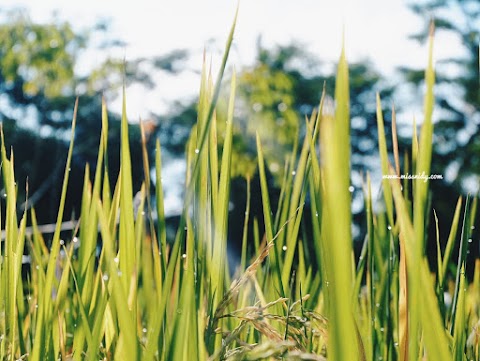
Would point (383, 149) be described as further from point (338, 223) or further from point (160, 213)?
point (338, 223)

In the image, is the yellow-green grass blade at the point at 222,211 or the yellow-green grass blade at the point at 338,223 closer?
the yellow-green grass blade at the point at 338,223

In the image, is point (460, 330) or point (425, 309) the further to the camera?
point (460, 330)

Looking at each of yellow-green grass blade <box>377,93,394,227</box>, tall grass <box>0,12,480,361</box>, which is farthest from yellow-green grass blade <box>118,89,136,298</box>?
yellow-green grass blade <box>377,93,394,227</box>

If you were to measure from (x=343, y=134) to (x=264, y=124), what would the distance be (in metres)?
9.28

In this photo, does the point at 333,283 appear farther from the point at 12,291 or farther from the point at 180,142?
the point at 180,142

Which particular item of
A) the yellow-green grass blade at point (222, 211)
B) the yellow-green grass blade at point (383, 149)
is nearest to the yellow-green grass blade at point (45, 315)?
the yellow-green grass blade at point (222, 211)

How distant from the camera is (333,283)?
260 millimetres

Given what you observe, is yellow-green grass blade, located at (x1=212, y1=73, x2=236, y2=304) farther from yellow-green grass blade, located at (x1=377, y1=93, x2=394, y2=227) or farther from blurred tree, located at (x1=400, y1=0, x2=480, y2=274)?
blurred tree, located at (x1=400, y1=0, x2=480, y2=274)

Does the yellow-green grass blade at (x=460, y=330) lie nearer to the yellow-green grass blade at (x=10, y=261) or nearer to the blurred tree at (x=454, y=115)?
the yellow-green grass blade at (x=10, y=261)

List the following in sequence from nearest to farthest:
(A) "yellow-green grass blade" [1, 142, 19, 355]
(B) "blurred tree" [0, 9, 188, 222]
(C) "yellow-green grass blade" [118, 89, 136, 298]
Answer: (C) "yellow-green grass blade" [118, 89, 136, 298] → (A) "yellow-green grass blade" [1, 142, 19, 355] → (B) "blurred tree" [0, 9, 188, 222]

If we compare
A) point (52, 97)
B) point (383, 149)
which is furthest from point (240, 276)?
point (52, 97)

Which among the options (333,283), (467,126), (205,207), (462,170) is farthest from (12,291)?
(467,126)

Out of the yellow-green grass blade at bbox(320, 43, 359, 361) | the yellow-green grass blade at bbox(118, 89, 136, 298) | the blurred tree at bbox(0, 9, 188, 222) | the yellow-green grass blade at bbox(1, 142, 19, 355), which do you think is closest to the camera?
the yellow-green grass blade at bbox(320, 43, 359, 361)

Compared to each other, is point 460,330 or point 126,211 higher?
point 126,211
